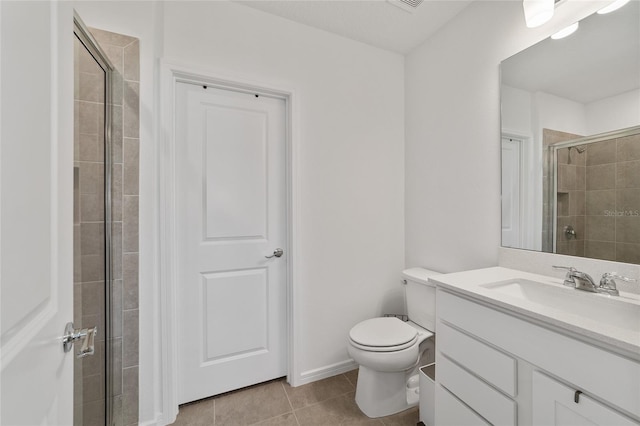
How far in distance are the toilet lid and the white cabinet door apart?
0.68 metres

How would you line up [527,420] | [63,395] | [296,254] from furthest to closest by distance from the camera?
[296,254] < [527,420] < [63,395]

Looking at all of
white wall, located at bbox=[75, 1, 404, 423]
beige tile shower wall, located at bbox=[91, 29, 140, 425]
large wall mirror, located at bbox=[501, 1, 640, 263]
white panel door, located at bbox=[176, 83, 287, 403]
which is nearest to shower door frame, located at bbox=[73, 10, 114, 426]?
beige tile shower wall, located at bbox=[91, 29, 140, 425]

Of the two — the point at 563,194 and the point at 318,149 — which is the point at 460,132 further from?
the point at 318,149

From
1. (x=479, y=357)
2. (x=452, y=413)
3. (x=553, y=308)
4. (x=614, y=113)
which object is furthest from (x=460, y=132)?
(x=452, y=413)

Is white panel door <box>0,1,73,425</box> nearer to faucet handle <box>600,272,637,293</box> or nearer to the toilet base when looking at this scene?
the toilet base

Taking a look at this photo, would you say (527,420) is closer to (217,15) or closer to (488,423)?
(488,423)

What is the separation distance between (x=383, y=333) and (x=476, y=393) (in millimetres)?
583

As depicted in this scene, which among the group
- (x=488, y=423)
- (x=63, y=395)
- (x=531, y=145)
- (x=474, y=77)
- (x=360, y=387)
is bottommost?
(x=360, y=387)

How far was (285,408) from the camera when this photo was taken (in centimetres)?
163

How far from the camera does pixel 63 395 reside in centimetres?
63

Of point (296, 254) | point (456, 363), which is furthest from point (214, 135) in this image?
point (456, 363)

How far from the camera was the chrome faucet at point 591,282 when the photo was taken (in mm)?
1053

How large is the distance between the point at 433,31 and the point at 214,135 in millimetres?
1698

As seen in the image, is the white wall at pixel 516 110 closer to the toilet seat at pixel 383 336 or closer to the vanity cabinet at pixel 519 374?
the vanity cabinet at pixel 519 374
